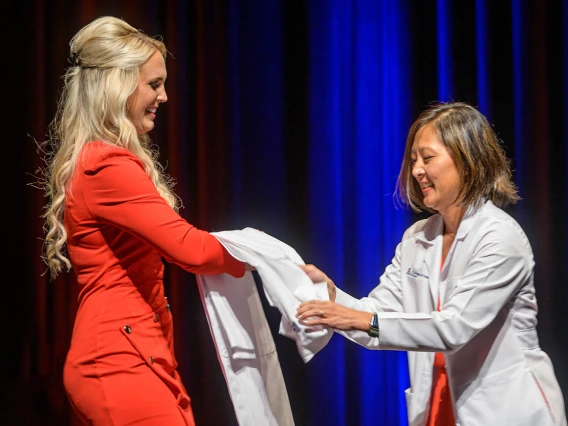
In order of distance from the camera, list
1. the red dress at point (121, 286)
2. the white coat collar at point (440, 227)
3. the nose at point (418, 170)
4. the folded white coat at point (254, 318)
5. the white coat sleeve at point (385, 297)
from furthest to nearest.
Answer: the white coat sleeve at point (385, 297)
the nose at point (418, 170)
the white coat collar at point (440, 227)
the folded white coat at point (254, 318)
the red dress at point (121, 286)

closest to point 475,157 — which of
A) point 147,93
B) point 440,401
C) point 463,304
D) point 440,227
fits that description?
point 440,227

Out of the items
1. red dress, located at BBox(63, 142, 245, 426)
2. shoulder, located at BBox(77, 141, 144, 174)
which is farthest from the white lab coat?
shoulder, located at BBox(77, 141, 144, 174)

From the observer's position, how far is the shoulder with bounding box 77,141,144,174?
1.81 m

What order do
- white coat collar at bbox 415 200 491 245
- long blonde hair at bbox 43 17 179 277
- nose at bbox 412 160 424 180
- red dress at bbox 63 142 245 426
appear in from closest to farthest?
red dress at bbox 63 142 245 426 → long blonde hair at bbox 43 17 179 277 → white coat collar at bbox 415 200 491 245 → nose at bbox 412 160 424 180

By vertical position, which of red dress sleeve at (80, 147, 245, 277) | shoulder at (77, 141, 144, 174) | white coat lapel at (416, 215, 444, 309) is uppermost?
shoulder at (77, 141, 144, 174)

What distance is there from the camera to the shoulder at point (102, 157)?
1807 mm

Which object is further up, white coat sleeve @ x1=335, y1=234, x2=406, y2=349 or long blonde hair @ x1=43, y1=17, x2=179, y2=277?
long blonde hair @ x1=43, y1=17, x2=179, y2=277

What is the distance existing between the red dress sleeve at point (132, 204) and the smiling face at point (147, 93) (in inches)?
7.5

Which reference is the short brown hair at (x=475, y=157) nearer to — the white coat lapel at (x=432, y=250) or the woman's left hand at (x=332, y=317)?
the white coat lapel at (x=432, y=250)

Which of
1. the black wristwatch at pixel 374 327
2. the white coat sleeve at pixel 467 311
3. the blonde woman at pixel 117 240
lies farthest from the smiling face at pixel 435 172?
the blonde woman at pixel 117 240

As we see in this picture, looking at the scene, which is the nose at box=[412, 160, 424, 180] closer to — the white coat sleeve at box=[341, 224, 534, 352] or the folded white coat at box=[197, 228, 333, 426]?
the white coat sleeve at box=[341, 224, 534, 352]

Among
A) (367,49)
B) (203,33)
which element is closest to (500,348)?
(367,49)

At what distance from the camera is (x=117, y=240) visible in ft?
6.07

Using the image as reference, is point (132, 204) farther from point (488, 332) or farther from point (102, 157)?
point (488, 332)
